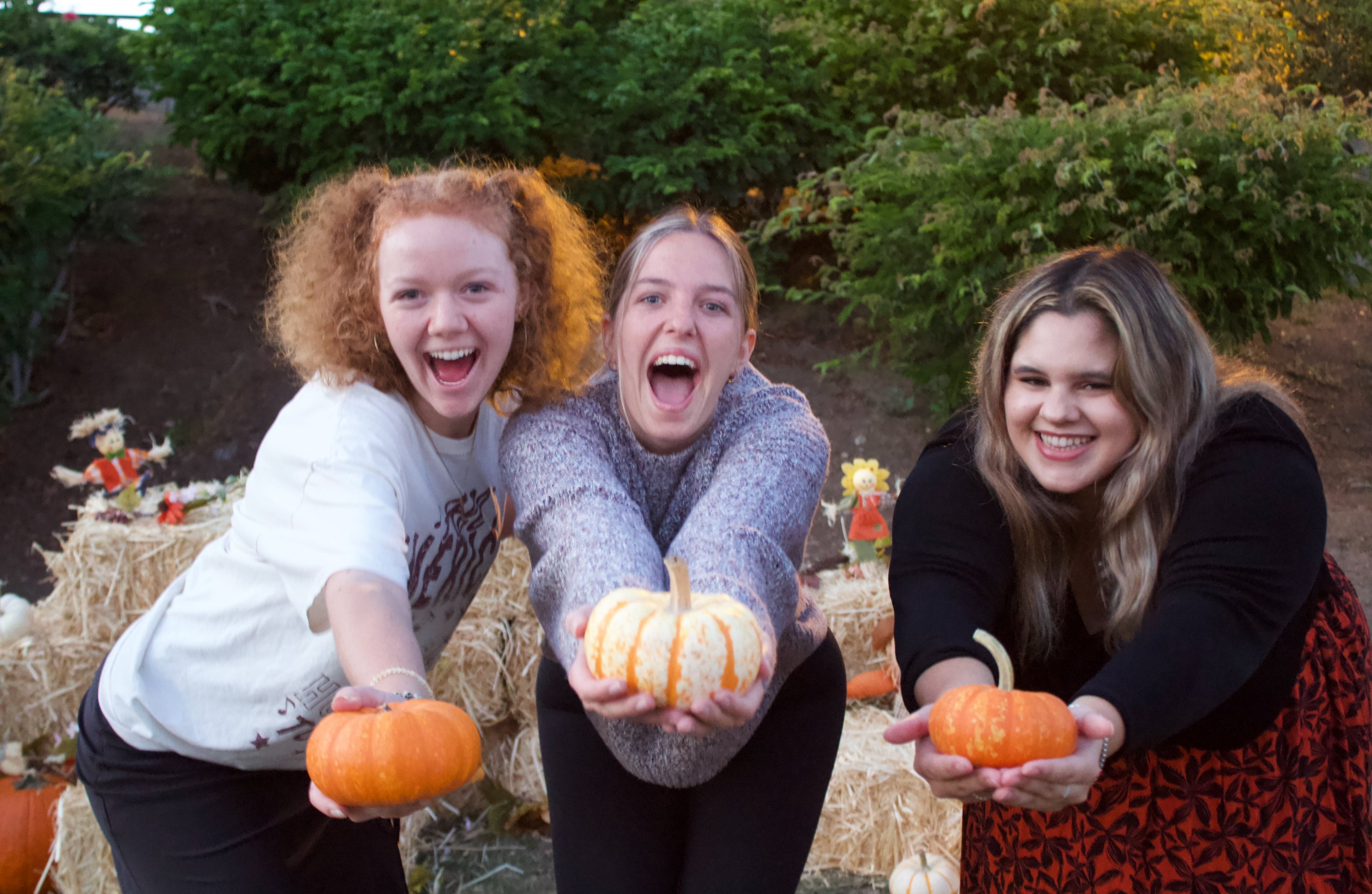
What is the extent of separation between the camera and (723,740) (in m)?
1.94

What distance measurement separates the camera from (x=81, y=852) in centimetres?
366

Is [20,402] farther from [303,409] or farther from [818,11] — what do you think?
[303,409]

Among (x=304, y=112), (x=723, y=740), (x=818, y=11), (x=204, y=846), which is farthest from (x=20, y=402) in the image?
(x=723, y=740)

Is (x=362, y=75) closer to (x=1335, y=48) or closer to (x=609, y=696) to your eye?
(x=609, y=696)

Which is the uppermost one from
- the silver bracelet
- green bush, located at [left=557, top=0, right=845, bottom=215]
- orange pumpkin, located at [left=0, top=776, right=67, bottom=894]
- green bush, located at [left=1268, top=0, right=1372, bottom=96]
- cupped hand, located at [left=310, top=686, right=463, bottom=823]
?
green bush, located at [left=1268, top=0, right=1372, bottom=96]

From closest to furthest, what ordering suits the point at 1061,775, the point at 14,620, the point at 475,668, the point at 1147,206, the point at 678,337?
the point at 1061,775 < the point at 678,337 < the point at 475,668 < the point at 14,620 < the point at 1147,206

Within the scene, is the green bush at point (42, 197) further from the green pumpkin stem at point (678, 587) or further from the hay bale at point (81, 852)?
the green pumpkin stem at point (678, 587)

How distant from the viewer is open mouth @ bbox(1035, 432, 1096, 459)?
84.9 inches

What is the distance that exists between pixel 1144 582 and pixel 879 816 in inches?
76.4

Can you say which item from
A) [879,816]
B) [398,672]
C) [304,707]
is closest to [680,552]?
[398,672]

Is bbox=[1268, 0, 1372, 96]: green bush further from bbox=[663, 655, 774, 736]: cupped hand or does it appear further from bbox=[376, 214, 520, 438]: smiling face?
bbox=[663, 655, 774, 736]: cupped hand

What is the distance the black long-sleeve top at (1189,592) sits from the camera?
1869 mm

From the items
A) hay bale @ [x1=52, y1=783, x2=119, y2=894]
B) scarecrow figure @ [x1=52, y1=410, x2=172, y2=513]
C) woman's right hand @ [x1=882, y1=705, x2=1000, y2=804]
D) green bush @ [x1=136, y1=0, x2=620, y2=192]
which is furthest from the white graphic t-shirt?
green bush @ [x1=136, y1=0, x2=620, y2=192]

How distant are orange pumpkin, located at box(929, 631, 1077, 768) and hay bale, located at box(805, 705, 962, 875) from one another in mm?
1850
